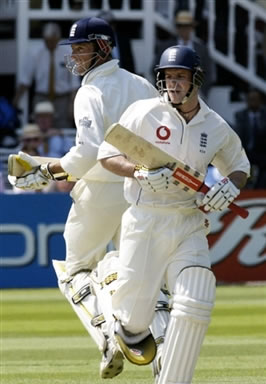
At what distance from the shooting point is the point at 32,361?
8.12m

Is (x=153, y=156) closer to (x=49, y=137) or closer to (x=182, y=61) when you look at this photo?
(x=182, y=61)

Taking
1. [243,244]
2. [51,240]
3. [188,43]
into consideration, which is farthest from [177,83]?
[188,43]

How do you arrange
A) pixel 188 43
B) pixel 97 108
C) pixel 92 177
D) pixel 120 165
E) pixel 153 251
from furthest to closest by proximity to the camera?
1. pixel 188 43
2. pixel 92 177
3. pixel 97 108
4. pixel 120 165
5. pixel 153 251

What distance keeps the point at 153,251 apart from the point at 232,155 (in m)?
0.60

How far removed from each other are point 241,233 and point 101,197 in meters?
6.30

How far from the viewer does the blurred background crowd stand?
15047 mm

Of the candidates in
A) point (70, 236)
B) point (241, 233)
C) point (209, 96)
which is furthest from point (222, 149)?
point (209, 96)

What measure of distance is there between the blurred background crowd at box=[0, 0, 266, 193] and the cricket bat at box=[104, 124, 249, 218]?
25.9 ft

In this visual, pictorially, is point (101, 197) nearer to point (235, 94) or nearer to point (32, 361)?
point (32, 361)

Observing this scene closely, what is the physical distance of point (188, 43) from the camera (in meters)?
14.9

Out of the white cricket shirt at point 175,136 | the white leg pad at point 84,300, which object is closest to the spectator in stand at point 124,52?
the white leg pad at point 84,300

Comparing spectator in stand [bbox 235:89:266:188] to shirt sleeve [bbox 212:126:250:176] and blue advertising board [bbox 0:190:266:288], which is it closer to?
blue advertising board [bbox 0:190:266:288]

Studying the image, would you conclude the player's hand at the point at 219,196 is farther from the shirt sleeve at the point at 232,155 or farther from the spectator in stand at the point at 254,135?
the spectator in stand at the point at 254,135

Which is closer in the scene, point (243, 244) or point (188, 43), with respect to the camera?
point (243, 244)
